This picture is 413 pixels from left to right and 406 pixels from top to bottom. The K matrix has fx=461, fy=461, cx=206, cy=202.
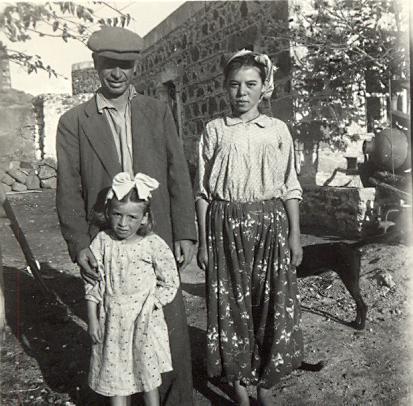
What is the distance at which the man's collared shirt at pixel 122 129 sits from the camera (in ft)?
7.55

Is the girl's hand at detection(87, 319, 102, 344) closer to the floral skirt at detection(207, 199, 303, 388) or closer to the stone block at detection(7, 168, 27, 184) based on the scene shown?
the floral skirt at detection(207, 199, 303, 388)

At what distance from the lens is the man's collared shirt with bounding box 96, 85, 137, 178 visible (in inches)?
90.6

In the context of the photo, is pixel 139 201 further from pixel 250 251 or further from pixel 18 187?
pixel 18 187

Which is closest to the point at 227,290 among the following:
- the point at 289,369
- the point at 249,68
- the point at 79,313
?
the point at 289,369

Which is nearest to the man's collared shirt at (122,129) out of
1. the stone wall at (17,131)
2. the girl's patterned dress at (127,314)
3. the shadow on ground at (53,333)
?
the girl's patterned dress at (127,314)

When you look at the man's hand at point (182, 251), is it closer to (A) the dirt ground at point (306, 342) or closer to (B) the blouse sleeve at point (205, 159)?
(B) the blouse sleeve at point (205, 159)

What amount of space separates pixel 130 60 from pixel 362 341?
2.55m

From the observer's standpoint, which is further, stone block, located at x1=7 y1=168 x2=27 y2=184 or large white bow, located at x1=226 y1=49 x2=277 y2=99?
stone block, located at x1=7 y1=168 x2=27 y2=184

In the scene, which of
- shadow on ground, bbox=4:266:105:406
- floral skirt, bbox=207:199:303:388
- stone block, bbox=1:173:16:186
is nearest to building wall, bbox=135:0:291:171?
stone block, bbox=1:173:16:186

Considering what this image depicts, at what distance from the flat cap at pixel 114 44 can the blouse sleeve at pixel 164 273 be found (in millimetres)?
882

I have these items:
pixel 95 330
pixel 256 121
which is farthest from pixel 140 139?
pixel 95 330

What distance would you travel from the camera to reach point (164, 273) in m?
2.23

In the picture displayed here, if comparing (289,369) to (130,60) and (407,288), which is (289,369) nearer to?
(130,60)

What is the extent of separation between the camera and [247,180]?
239 centimetres
